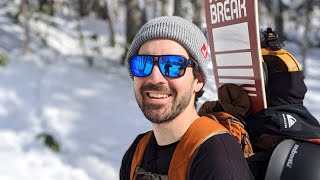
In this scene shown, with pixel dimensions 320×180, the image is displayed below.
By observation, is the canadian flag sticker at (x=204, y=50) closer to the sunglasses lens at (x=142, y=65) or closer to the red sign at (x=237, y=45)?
the sunglasses lens at (x=142, y=65)

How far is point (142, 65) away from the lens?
5.58 ft

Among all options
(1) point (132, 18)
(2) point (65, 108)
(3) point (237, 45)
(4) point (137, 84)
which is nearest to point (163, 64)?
(4) point (137, 84)

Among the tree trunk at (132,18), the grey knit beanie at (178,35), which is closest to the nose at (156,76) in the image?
the grey knit beanie at (178,35)

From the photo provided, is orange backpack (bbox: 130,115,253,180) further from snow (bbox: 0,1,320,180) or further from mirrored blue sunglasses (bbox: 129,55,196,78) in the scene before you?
snow (bbox: 0,1,320,180)

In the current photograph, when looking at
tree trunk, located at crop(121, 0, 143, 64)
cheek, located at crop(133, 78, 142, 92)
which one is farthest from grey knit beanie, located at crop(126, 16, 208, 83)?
tree trunk, located at crop(121, 0, 143, 64)

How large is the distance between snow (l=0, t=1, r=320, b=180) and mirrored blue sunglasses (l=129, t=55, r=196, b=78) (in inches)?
41.6

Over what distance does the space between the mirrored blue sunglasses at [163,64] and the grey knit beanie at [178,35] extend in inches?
2.1

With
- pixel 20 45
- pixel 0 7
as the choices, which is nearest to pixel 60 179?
pixel 20 45

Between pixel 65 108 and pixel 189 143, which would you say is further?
pixel 65 108

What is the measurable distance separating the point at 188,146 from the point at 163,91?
0.24m

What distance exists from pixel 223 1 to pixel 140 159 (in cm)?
109

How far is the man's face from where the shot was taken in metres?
1.68

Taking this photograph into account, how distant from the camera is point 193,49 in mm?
1732

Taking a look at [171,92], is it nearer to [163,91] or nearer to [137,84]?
[163,91]
